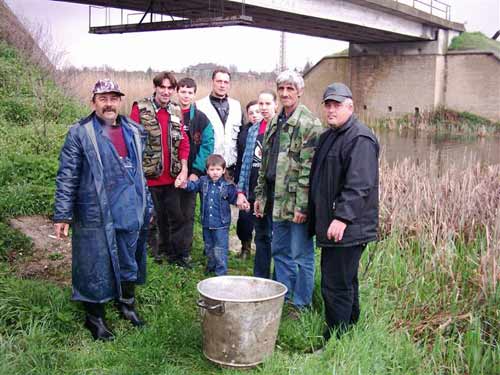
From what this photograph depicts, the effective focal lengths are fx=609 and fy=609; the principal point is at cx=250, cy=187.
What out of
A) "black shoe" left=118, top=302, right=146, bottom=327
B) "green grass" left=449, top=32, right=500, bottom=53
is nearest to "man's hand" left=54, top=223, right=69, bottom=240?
"black shoe" left=118, top=302, right=146, bottom=327

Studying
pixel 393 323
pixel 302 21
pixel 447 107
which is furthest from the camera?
pixel 447 107

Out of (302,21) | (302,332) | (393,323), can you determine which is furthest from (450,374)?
(302,21)

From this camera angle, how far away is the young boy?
5.35m

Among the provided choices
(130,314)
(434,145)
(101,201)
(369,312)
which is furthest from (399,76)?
(101,201)

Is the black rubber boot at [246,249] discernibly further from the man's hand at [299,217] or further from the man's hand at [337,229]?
the man's hand at [337,229]

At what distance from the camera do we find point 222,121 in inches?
232

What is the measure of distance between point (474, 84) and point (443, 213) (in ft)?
82.6

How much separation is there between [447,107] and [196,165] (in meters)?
26.9

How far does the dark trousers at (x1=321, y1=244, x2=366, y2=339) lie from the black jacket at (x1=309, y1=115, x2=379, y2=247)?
0.33 feet

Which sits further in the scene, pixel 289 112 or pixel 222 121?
pixel 222 121

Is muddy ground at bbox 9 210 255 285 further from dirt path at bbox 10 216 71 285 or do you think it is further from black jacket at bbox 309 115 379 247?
black jacket at bbox 309 115 379 247

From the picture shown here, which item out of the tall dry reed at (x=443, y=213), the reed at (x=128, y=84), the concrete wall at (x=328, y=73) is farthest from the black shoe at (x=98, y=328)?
the concrete wall at (x=328, y=73)

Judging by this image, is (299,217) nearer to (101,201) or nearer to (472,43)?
(101,201)

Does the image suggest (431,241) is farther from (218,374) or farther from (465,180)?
(218,374)
